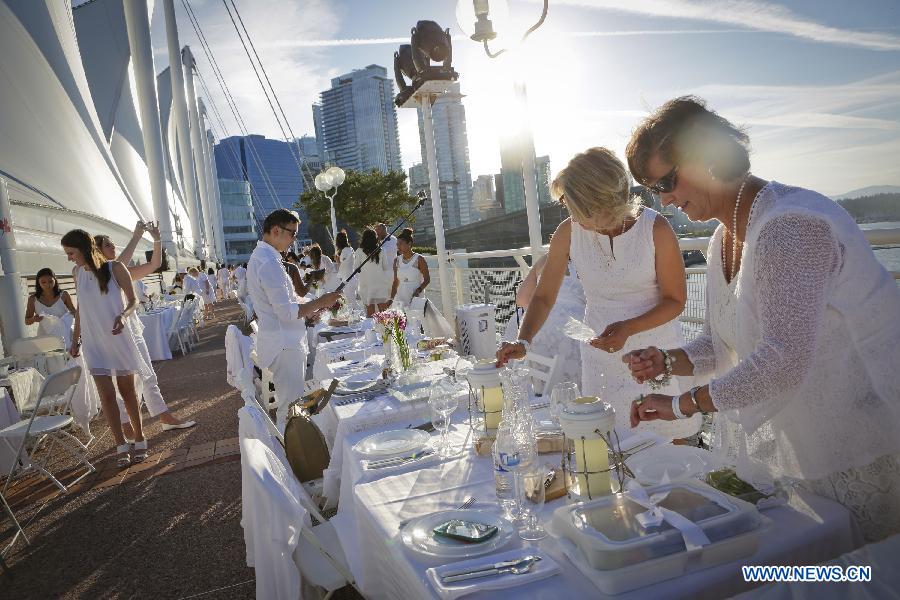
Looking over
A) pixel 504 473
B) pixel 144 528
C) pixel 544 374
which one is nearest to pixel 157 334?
pixel 144 528

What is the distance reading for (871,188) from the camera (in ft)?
7.47

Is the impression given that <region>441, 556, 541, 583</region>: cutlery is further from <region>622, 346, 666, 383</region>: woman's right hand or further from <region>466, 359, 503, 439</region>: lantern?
<region>466, 359, 503, 439</region>: lantern

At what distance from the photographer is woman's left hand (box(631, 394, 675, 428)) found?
4.58 feet

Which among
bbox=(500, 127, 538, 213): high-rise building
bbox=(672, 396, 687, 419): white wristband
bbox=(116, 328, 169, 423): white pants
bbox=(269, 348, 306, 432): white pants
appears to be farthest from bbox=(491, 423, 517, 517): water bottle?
bbox=(116, 328, 169, 423): white pants

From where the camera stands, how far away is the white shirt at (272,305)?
12.7ft

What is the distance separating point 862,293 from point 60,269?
14077 millimetres

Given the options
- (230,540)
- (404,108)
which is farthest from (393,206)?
(230,540)

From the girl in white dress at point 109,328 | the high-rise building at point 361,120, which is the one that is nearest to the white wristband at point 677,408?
the girl in white dress at point 109,328

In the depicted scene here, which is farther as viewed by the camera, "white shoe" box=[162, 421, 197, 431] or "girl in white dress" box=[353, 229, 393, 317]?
"girl in white dress" box=[353, 229, 393, 317]

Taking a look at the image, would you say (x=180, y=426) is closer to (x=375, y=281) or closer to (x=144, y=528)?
(x=144, y=528)

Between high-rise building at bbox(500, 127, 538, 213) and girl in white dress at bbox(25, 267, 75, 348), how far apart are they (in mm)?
5649

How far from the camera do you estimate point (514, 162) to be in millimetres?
4762

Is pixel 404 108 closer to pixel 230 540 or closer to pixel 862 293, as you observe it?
pixel 230 540

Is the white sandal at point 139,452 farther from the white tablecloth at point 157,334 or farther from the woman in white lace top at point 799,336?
the white tablecloth at point 157,334
